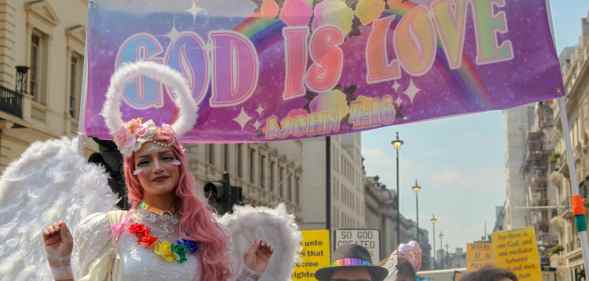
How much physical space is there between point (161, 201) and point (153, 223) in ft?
0.35

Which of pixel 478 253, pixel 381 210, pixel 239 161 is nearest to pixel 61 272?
pixel 478 253

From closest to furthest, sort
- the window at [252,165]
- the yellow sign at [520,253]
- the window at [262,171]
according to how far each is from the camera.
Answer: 1. the yellow sign at [520,253]
2. the window at [252,165]
3. the window at [262,171]

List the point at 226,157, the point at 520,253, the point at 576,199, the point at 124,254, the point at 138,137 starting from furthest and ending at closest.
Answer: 1. the point at 226,157
2. the point at 520,253
3. the point at 576,199
4. the point at 138,137
5. the point at 124,254

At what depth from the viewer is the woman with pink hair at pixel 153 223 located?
3912mm

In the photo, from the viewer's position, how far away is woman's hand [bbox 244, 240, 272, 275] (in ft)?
13.9

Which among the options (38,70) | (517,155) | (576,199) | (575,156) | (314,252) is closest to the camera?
(576,199)

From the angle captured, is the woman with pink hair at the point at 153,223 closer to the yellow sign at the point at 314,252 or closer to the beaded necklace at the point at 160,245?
the beaded necklace at the point at 160,245

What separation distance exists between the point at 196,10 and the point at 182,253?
207 centimetres

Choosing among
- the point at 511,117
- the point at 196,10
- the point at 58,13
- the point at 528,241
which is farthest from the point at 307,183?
the point at 196,10

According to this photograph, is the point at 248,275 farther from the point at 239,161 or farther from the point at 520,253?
the point at 239,161

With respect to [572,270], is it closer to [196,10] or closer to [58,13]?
[58,13]

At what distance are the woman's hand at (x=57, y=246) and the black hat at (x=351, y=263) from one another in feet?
9.37

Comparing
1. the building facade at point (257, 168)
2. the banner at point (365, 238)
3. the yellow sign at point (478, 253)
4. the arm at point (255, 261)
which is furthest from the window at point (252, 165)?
the arm at point (255, 261)

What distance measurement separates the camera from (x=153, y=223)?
3.99 metres
